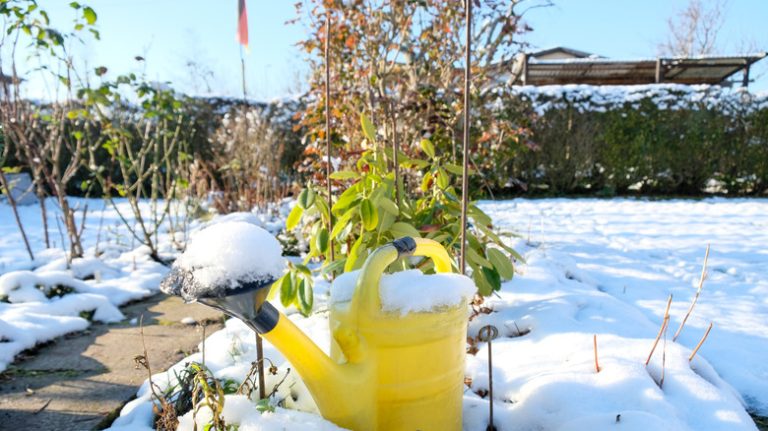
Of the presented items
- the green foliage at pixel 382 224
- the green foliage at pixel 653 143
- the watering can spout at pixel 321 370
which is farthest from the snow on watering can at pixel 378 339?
the green foliage at pixel 653 143

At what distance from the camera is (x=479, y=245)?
164 centimetres

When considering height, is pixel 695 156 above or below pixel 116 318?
above

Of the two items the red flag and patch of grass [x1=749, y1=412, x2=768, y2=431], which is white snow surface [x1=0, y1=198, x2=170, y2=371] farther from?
patch of grass [x1=749, y1=412, x2=768, y2=431]

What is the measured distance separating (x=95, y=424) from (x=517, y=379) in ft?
3.75

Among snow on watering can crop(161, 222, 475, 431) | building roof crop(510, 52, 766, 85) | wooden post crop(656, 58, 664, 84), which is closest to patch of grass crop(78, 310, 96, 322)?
snow on watering can crop(161, 222, 475, 431)

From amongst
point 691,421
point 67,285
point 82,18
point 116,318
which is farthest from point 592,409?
point 82,18

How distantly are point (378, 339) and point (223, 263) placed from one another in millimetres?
325

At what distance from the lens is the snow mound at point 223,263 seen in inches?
27.4

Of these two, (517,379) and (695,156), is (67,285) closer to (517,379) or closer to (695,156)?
(517,379)

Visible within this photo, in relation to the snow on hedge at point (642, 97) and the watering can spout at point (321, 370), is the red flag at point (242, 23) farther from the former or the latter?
the snow on hedge at point (642, 97)

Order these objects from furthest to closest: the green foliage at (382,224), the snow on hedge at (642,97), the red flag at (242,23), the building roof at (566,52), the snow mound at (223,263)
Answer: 1. the building roof at (566,52)
2. the snow on hedge at (642,97)
3. the red flag at (242,23)
4. the green foliage at (382,224)
5. the snow mound at (223,263)

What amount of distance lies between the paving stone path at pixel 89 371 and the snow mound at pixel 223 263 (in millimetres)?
671

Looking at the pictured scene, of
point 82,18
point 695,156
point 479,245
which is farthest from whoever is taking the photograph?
point 695,156

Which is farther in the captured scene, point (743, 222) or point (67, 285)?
point (743, 222)
